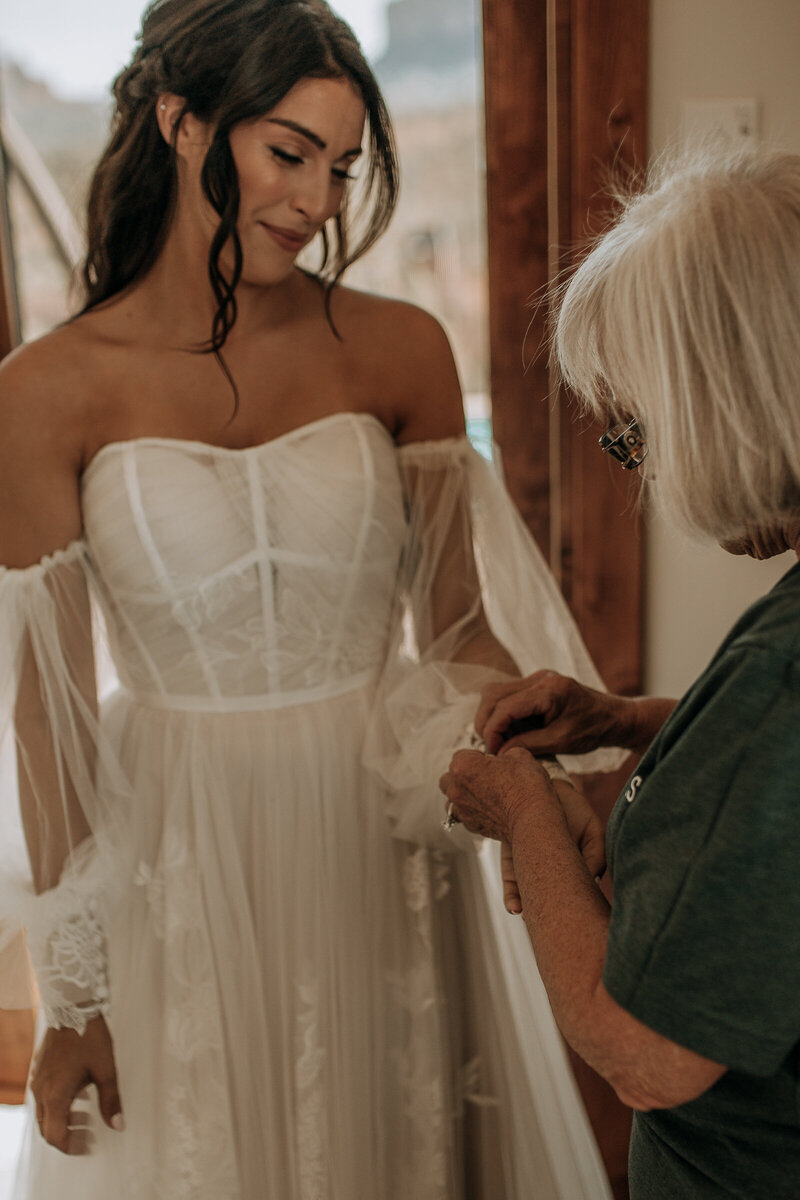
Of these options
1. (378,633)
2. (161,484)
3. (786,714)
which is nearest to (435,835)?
(378,633)

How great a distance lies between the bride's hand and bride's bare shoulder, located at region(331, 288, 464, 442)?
758 mm

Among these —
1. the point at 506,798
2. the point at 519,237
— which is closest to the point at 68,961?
the point at 506,798

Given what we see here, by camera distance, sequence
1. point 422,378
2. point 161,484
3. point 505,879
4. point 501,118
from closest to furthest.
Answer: point 505,879 → point 161,484 → point 422,378 → point 501,118

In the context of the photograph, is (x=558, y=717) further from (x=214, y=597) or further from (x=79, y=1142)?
(x=79, y=1142)

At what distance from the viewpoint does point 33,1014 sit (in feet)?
6.15

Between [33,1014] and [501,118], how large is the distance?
1.68 metres

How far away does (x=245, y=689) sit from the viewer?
1.18 meters

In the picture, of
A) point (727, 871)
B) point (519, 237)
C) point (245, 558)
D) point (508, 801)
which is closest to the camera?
point (727, 871)

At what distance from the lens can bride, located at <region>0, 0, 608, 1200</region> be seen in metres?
1.07

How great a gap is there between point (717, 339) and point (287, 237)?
1.94ft

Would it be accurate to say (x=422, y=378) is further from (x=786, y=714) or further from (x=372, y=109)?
(x=786, y=714)

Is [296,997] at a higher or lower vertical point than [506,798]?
lower

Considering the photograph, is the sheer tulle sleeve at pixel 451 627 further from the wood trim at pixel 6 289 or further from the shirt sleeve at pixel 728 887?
the wood trim at pixel 6 289

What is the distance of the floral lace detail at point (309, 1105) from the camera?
1.12 metres
